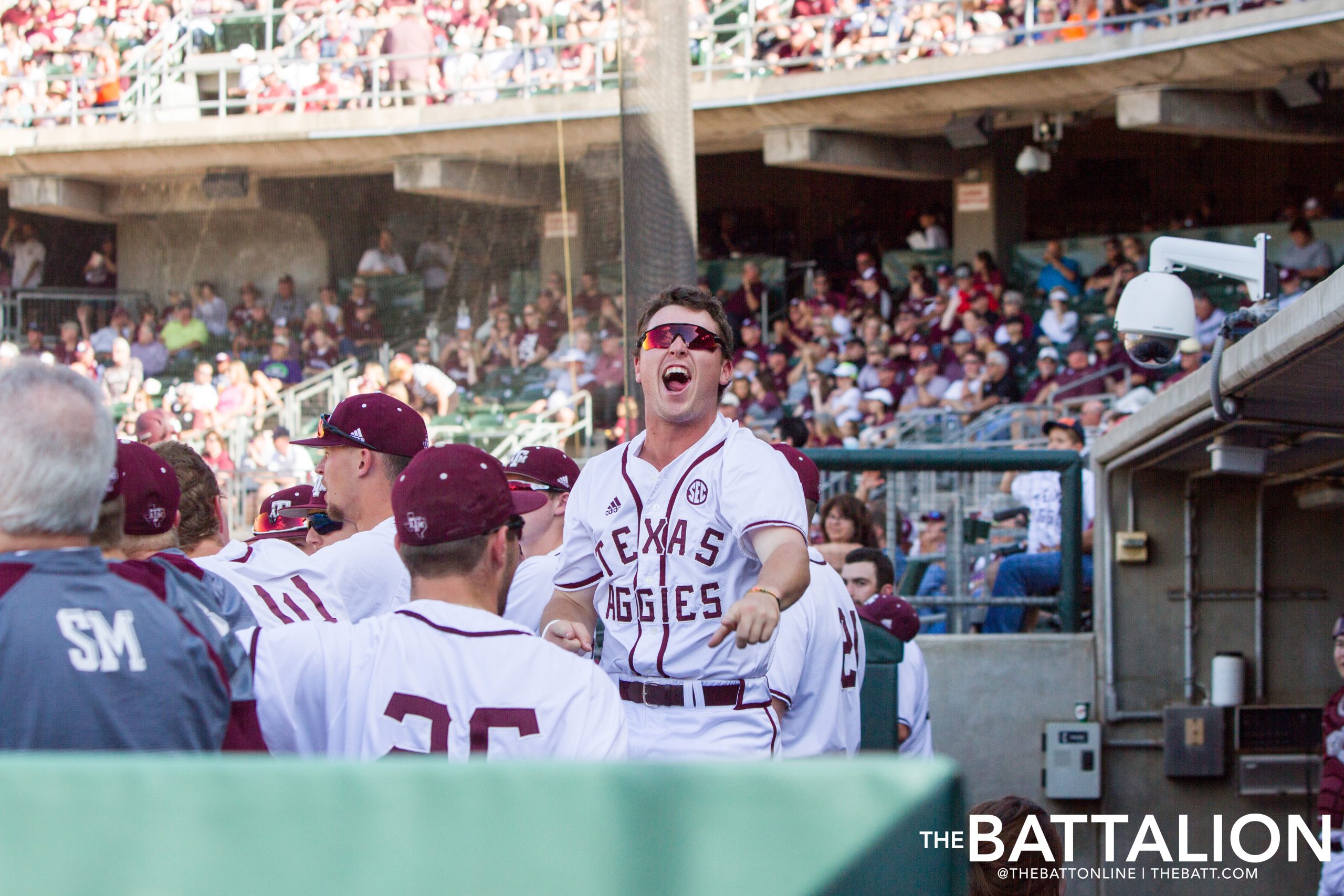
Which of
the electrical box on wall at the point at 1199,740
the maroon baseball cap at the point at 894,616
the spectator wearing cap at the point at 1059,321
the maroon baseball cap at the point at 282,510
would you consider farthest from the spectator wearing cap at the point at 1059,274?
the maroon baseball cap at the point at 282,510

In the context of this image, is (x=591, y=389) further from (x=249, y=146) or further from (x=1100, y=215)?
(x=1100, y=215)

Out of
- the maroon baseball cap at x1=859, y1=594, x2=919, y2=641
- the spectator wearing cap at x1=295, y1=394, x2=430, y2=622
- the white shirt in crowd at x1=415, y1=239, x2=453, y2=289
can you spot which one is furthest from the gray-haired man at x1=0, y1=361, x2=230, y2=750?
the white shirt in crowd at x1=415, y1=239, x2=453, y2=289

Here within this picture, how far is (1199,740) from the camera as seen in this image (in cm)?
690

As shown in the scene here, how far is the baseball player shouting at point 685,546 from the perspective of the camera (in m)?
3.18

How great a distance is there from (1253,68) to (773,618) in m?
12.9

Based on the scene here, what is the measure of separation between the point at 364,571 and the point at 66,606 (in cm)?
141

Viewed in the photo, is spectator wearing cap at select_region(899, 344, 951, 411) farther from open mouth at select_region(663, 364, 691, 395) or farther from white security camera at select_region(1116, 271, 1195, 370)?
open mouth at select_region(663, 364, 691, 395)

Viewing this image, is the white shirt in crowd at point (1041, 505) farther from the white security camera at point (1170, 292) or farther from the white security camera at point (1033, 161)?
the white security camera at point (1033, 161)

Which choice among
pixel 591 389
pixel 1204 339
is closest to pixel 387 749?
pixel 591 389

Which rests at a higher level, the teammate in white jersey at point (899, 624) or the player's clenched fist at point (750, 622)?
the player's clenched fist at point (750, 622)

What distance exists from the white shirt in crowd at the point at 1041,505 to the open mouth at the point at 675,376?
471 cm

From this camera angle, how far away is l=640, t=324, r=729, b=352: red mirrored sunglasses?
330 centimetres

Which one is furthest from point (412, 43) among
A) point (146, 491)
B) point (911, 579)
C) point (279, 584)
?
point (146, 491)

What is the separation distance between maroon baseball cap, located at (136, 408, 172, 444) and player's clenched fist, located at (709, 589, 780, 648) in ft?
29.7
